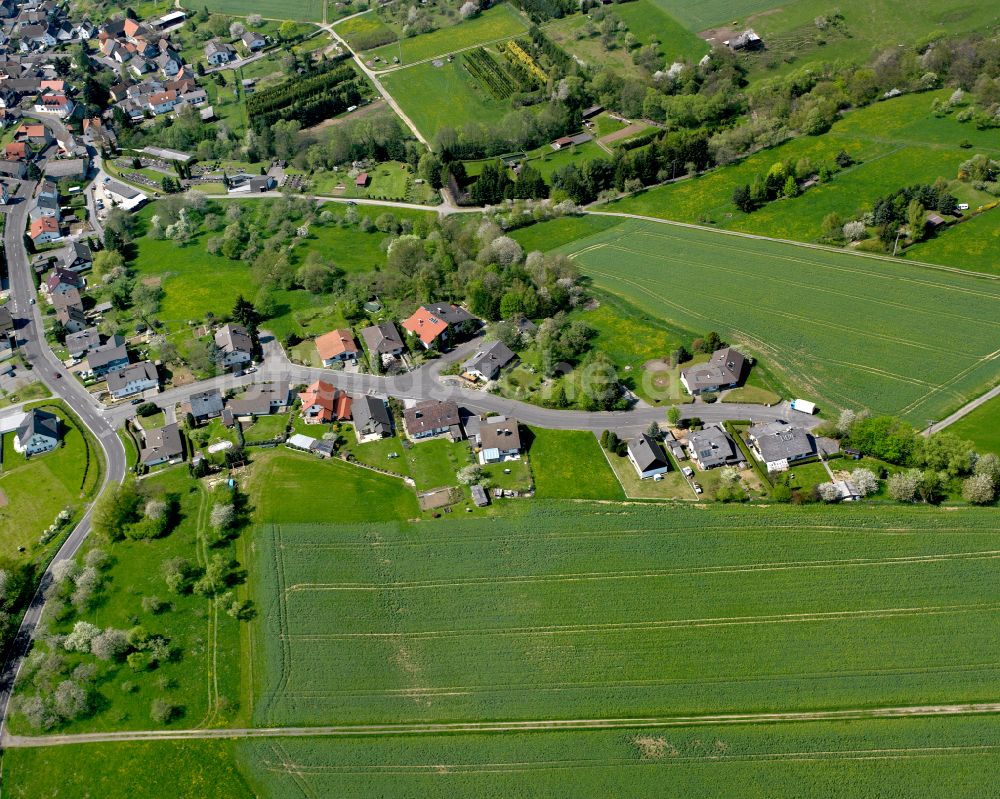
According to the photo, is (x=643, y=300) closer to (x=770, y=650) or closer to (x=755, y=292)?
(x=755, y=292)

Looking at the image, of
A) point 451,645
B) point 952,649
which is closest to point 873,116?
point 952,649

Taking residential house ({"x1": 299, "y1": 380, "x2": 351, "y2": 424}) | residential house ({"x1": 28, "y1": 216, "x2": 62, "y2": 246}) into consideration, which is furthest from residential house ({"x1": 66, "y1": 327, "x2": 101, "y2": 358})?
residential house ({"x1": 28, "y1": 216, "x2": 62, "y2": 246})

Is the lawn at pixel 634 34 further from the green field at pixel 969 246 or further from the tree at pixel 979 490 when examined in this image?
the tree at pixel 979 490

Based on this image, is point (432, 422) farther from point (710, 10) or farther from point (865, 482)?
point (710, 10)

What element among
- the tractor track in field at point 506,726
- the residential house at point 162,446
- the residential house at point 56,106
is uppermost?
the residential house at point 56,106

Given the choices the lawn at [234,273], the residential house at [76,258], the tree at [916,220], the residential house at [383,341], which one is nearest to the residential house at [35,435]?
the lawn at [234,273]

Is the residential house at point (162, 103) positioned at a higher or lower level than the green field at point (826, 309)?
higher

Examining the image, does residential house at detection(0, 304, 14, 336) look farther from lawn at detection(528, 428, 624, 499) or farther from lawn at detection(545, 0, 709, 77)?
lawn at detection(545, 0, 709, 77)

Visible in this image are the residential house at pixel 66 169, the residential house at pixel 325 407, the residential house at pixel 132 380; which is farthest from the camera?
the residential house at pixel 66 169
